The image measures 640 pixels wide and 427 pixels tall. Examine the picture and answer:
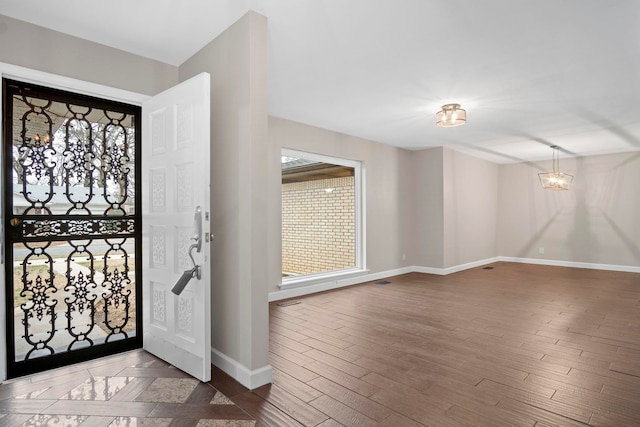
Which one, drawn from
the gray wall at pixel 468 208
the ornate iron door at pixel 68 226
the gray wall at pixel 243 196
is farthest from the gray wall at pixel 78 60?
the gray wall at pixel 468 208

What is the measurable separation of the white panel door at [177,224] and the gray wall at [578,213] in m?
8.14

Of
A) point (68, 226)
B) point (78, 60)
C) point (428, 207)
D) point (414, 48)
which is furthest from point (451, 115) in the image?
point (68, 226)

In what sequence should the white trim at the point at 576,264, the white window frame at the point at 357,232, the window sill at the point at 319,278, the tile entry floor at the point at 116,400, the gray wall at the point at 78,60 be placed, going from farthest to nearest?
1. the white trim at the point at 576,264
2. the white window frame at the point at 357,232
3. the window sill at the point at 319,278
4. the gray wall at the point at 78,60
5. the tile entry floor at the point at 116,400

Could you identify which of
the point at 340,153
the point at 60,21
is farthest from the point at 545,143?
the point at 60,21

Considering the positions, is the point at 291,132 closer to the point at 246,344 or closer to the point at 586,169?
the point at 246,344

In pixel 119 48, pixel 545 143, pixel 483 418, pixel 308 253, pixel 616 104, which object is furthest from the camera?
pixel 545 143

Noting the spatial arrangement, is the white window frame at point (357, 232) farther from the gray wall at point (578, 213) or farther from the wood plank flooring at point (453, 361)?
the gray wall at point (578, 213)

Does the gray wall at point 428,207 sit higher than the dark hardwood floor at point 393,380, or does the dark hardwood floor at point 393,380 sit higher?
the gray wall at point 428,207

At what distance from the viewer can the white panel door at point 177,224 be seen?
2312 mm

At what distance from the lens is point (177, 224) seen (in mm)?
2520

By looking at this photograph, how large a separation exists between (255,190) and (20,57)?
187 cm

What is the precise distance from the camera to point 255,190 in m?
2.33

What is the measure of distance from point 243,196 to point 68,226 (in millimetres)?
1475

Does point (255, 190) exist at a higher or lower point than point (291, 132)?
lower
